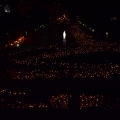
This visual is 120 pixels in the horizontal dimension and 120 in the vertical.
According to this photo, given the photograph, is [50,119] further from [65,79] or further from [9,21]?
[9,21]

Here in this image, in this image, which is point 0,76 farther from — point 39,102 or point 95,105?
point 95,105

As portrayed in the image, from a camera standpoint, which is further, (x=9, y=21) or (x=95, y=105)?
(x=9, y=21)

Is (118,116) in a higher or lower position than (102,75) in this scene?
lower

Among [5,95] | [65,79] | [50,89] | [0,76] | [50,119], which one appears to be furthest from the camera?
[0,76]

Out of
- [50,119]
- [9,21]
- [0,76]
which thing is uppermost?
[9,21]

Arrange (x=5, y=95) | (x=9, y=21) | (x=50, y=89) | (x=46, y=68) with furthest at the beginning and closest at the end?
(x=9, y=21)
(x=46, y=68)
(x=50, y=89)
(x=5, y=95)

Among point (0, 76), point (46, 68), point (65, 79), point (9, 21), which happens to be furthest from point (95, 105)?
point (9, 21)

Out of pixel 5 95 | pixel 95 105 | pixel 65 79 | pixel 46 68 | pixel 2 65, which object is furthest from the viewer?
pixel 2 65

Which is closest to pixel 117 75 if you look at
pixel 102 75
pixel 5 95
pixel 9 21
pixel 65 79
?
pixel 102 75

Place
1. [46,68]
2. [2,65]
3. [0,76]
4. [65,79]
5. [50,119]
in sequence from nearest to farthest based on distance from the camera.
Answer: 1. [50,119]
2. [65,79]
3. [0,76]
4. [46,68]
5. [2,65]
